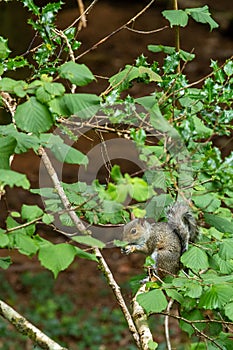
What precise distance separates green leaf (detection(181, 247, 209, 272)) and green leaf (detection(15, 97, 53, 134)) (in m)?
0.47

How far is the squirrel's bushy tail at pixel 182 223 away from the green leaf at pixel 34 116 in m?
0.51

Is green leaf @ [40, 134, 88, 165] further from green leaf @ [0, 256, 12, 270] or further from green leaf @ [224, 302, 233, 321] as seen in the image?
green leaf @ [224, 302, 233, 321]

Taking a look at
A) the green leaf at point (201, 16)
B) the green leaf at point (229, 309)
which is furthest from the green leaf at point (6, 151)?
the green leaf at point (201, 16)

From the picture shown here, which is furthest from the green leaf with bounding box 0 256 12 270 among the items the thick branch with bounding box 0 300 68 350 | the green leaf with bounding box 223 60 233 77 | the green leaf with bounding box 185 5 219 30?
the green leaf with bounding box 185 5 219 30

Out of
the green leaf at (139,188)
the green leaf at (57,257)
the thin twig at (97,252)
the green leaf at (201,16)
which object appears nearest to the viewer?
the green leaf at (139,188)

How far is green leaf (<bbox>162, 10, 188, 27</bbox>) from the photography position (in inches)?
69.0

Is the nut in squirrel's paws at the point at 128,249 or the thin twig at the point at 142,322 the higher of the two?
the nut in squirrel's paws at the point at 128,249

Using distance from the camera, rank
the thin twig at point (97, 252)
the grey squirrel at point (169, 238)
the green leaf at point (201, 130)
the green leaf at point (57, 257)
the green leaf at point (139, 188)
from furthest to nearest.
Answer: the grey squirrel at point (169, 238)
the thin twig at point (97, 252)
the green leaf at point (201, 130)
the green leaf at point (57, 257)
the green leaf at point (139, 188)

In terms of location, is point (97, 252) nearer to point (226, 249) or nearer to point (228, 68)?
point (226, 249)

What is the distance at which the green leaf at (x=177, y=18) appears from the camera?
1.75 metres

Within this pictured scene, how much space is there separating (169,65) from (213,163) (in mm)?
475

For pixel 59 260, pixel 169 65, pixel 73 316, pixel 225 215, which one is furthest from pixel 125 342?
pixel 59 260

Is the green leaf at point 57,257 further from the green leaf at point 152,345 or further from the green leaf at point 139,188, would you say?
the green leaf at point 152,345

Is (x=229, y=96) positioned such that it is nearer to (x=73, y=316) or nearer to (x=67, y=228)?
(x=67, y=228)
